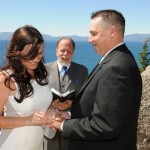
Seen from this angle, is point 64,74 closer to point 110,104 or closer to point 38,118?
point 38,118

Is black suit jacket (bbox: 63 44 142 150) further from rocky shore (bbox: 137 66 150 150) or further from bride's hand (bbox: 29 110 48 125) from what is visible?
rocky shore (bbox: 137 66 150 150)

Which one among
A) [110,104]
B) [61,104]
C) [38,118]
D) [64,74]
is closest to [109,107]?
[110,104]

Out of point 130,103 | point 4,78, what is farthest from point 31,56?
point 130,103

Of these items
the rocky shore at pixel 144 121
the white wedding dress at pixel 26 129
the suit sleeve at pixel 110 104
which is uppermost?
the suit sleeve at pixel 110 104

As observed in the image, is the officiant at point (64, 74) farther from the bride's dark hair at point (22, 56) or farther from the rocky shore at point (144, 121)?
the bride's dark hair at point (22, 56)

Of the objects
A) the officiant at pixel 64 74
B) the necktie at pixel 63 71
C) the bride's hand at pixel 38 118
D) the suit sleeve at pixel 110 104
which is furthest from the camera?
the necktie at pixel 63 71

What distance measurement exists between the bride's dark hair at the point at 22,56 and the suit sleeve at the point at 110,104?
791mm

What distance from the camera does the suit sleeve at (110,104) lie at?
2.46 metres

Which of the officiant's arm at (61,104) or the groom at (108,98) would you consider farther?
the officiant's arm at (61,104)

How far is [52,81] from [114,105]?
9.73 ft

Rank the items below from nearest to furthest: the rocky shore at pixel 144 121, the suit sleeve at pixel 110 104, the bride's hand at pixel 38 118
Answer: the suit sleeve at pixel 110 104, the bride's hand at pixel 38 118, the rocky shore at pixel 144 121

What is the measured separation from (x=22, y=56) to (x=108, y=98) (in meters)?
1.05

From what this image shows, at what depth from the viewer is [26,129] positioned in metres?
3.15

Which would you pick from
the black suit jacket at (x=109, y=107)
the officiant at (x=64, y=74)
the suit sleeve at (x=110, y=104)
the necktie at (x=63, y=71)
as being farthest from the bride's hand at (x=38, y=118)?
the necktie at (x=63, y=71)
